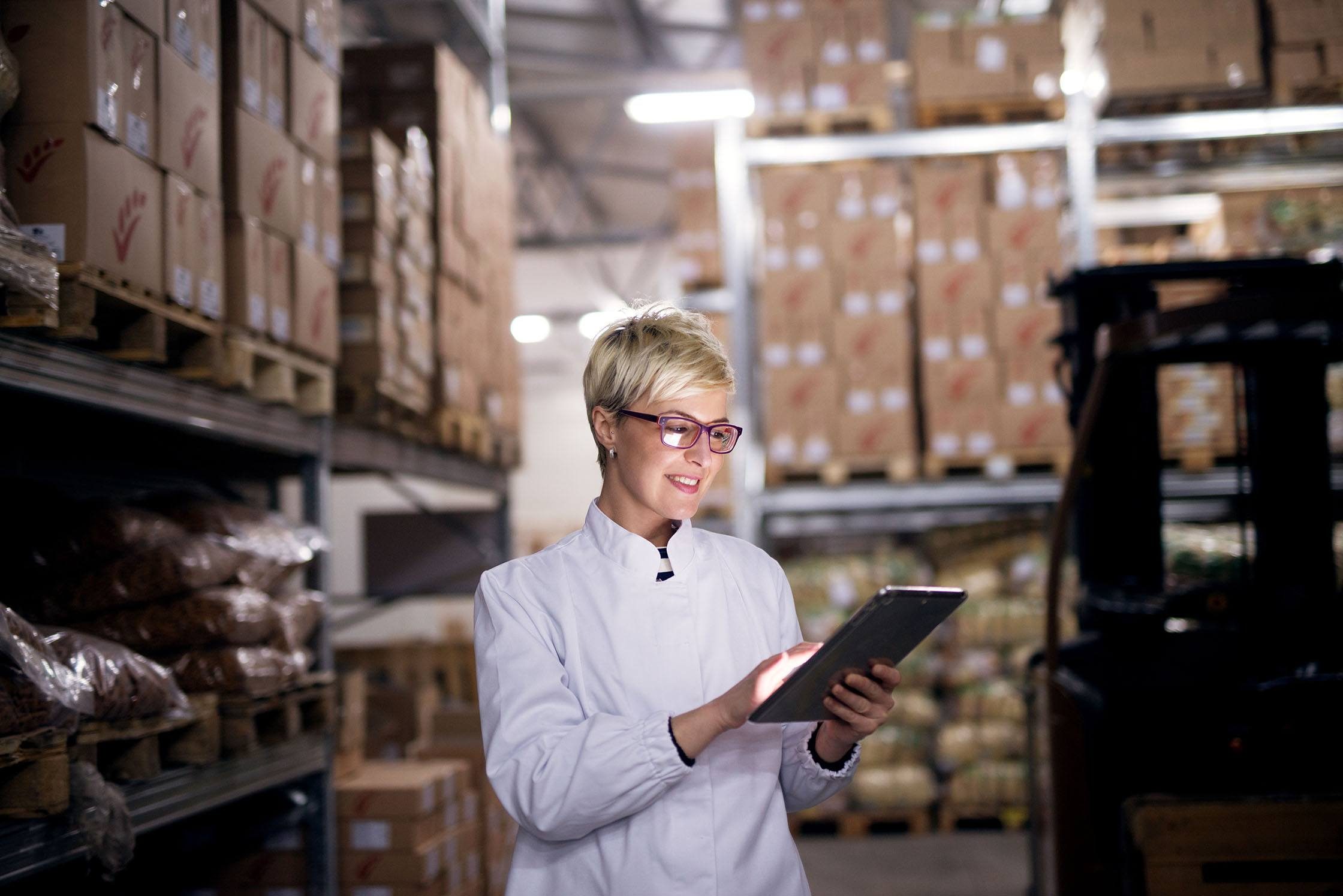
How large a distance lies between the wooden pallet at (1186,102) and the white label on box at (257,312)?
544 centimetres

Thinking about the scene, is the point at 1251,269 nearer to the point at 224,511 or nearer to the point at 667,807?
the point at 667,807

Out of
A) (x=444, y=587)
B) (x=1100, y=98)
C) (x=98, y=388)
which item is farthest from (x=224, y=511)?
(x=1100, y=98)

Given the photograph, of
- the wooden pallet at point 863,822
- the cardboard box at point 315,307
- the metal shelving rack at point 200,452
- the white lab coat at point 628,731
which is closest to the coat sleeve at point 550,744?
the white lab coat at point 628,731

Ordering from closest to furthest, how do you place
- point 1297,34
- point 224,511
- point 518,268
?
1. point 224,511
2. point 1297,34
3. point 518,268

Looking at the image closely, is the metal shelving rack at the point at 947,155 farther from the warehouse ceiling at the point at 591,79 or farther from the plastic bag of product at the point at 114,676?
the plastic bag of product at the point at 114,676

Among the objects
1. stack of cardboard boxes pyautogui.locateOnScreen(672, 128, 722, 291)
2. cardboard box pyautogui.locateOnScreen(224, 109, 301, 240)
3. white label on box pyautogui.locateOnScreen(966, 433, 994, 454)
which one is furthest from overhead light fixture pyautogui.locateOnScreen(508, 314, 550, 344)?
cardboard box pyautogui.locateOnScreen(224, 109, 301, 240)

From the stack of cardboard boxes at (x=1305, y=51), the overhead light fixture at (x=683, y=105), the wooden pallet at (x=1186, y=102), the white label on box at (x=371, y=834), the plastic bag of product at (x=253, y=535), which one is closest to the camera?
the plastic bag of product at (x=253, y=535)

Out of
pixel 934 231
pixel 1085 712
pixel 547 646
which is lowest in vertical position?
pixel 1085 712

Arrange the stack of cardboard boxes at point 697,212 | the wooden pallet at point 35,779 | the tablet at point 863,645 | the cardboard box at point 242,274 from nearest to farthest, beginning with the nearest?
1. the tablet at point 863,645
2. the wooden pallet at point 35,779
3. the cardboard box at point 242,274
4. the stack of cardboard boxes at point 697,212

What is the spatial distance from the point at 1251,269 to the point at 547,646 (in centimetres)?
311

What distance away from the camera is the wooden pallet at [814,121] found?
286 inches

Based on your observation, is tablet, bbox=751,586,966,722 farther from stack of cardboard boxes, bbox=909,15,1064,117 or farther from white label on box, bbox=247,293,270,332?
stack of cardboard boxes, bbox=909,15,1064,117

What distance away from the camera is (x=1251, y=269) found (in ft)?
12.8

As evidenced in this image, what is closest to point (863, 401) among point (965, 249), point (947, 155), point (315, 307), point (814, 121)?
→ point (965, 249)
